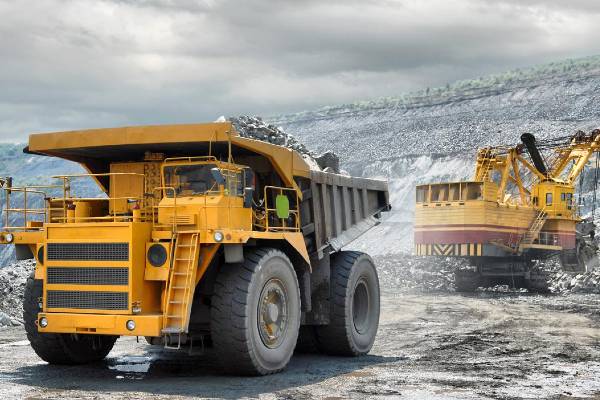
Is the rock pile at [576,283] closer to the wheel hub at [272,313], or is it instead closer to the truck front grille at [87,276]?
the wheel hub at [272,313]

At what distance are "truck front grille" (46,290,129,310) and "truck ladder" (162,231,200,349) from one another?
456 mm

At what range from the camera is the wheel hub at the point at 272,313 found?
31.2ft

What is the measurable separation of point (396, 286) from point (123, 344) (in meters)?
18.5

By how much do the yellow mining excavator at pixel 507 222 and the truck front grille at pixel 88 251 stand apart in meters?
19.2

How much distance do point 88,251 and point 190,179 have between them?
4.72ft

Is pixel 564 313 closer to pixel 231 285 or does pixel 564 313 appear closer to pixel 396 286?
pixel 396 286

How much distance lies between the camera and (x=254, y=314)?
9203 millimetres

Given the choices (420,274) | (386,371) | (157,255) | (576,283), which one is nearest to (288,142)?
(386,371)

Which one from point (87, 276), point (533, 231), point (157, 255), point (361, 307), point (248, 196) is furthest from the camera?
point (533, 231)

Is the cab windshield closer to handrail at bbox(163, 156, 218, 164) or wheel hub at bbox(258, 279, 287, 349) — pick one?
handrail at bbox(163, 156, 218, 164)

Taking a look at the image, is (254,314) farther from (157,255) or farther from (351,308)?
(351,308)

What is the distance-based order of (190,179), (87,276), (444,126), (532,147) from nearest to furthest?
1. (87,276)
2. (190,179)
3. (532,147)
4. (444,126)

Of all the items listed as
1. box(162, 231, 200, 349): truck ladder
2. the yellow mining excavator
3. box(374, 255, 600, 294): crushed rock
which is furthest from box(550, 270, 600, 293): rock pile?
box(162, 231, 200, 349): truck ladder

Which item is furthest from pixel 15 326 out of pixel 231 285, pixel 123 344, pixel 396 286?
pixel 396 286
